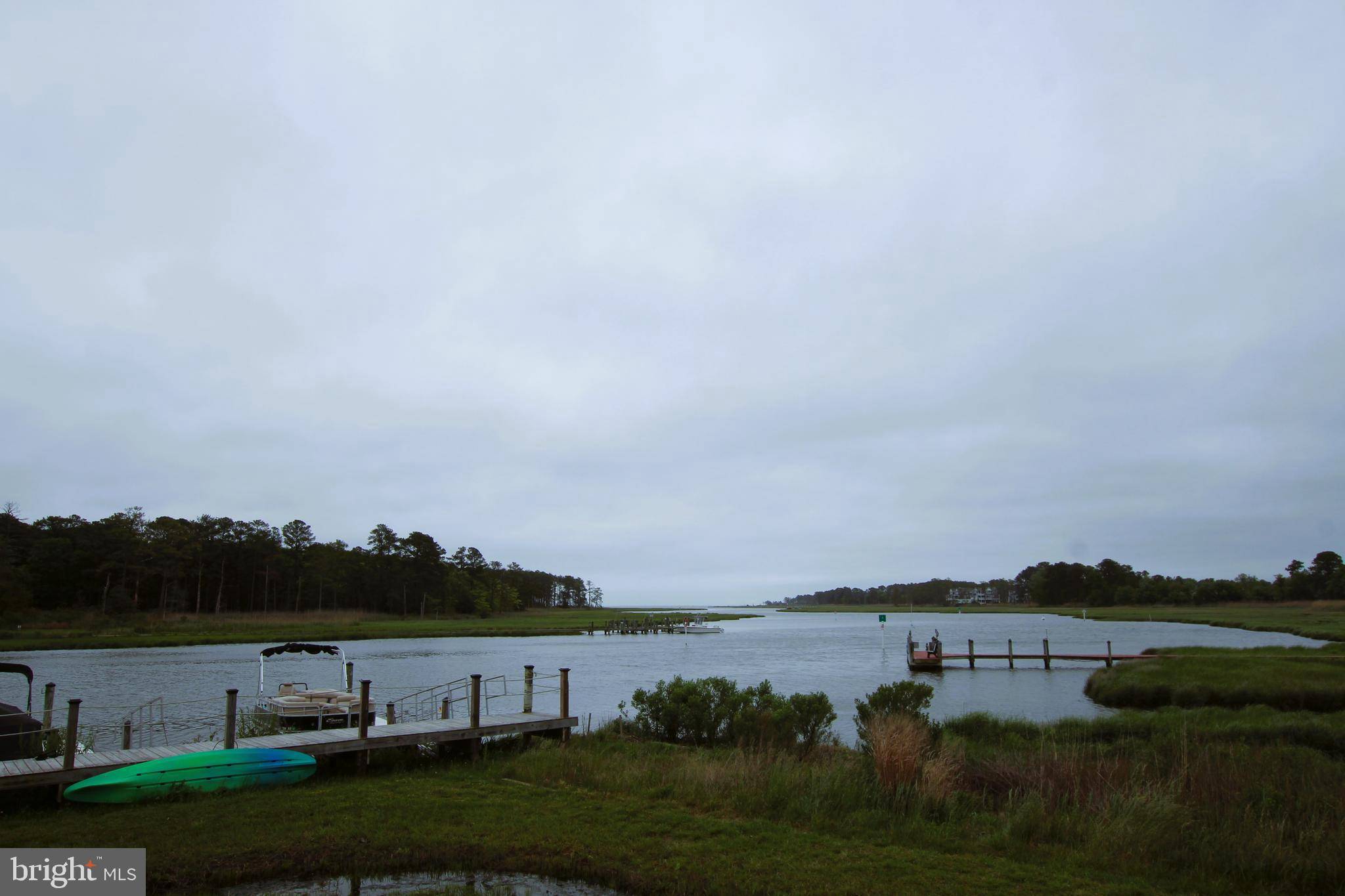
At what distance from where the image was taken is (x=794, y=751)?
15.9 m

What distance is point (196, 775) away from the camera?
1220cm

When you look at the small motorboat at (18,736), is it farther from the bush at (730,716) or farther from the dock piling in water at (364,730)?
the bush at (730,716)

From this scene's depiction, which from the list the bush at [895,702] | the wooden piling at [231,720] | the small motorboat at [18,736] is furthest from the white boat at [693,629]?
the wooden piling at [231,720]

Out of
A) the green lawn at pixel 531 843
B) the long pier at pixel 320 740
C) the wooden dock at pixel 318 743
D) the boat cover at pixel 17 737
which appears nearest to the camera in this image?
the green lawn at pixel 531 843

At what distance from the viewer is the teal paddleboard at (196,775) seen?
37.6 feet

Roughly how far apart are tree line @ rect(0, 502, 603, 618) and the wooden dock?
76.9m

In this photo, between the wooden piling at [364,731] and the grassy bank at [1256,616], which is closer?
the wooden piling at [364,731]

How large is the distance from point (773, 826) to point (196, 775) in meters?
8.61

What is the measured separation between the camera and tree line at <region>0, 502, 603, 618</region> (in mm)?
92688

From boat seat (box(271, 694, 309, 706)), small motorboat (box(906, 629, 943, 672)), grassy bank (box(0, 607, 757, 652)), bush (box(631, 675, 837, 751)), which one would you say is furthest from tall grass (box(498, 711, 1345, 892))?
grassy bank (box(0, 607, 757, 652))

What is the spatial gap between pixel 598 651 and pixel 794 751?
166 feet

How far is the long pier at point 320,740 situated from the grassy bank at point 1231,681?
2413 centimetres

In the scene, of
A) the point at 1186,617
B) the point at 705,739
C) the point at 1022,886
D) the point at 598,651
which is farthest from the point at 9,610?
the point at 1186,617

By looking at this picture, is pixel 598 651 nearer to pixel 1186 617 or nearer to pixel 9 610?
pixel 9 610
